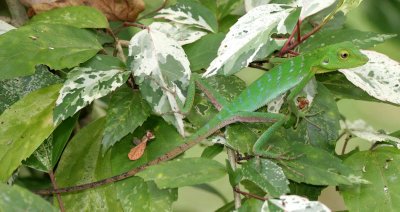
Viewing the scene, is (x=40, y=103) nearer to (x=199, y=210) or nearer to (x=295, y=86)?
(x=295, y=86)

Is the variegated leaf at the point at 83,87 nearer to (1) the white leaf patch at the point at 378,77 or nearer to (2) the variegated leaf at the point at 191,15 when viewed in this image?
(2) the variegated leaf at the point at 191,15

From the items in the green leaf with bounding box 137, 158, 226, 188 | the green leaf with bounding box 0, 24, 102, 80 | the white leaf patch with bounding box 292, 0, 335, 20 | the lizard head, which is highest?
the white leaf patch with bounding box 292, 0, 335, 20

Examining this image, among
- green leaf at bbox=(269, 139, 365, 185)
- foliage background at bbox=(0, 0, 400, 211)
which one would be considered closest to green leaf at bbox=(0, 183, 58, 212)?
green leaf at bbox=(269, 139, 365, 185)

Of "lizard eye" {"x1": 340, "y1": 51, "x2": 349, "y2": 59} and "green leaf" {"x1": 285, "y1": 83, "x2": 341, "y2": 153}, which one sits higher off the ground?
"lizard eye" {"x1": 340, "y1": 51, "x2": 349, "y2": 59}

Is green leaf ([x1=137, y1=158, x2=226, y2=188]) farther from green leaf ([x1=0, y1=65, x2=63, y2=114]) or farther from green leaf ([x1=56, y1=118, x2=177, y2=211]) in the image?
green leaf ([x1=0, y1=65, x2=63, y2=114])

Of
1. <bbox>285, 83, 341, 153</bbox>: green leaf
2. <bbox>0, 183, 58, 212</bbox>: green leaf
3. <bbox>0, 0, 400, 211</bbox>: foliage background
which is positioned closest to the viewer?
<bbox>0, 183, 58, 212</bbox>: green leaf

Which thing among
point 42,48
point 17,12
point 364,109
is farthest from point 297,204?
point 364,109

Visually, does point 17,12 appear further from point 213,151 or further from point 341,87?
point 341,87
